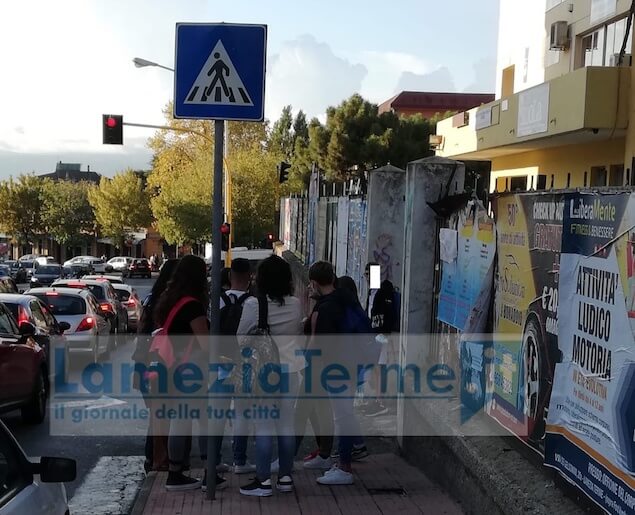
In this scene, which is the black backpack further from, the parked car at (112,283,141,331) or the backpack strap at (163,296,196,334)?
the parked car at (112,283,141,331)

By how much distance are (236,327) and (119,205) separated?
242ft

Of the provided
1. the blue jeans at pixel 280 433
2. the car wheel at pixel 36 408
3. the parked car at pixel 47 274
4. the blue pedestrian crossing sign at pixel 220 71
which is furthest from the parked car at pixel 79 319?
the parked car at pixel 47 274

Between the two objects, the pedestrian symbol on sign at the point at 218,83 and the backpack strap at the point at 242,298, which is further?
the backpack strap at the point at 242,298

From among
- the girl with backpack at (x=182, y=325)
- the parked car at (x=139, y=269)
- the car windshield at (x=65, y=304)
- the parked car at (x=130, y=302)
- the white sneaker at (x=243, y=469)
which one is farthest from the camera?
the parked car at (x=139, y=269)

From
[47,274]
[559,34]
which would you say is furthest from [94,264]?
[559,34]

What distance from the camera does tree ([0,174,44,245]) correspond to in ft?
274

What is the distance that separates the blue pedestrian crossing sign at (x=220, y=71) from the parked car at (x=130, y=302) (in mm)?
17132

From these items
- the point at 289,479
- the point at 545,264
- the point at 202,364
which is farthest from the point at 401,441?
the point at 545,264

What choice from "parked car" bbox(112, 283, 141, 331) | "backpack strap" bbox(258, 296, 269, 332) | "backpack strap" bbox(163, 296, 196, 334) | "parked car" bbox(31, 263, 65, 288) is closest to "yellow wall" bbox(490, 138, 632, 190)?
"parked car" bbox(112, 283, 141, 331)

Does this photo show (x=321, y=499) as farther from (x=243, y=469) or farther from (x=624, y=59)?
(x=624, y=59)

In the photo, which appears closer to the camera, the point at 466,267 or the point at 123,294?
the point at 466,267

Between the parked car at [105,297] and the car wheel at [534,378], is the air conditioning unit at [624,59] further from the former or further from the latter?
the car wheel at [534,378]

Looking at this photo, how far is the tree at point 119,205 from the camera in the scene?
7800 centimetres

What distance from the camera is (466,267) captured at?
22.2 feet
